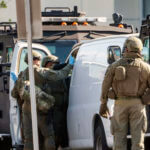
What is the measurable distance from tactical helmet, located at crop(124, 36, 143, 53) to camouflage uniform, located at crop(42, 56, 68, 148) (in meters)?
2.51

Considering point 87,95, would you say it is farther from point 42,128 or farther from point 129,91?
point 129,91

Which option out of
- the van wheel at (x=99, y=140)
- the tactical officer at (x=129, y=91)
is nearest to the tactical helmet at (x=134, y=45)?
the tactical officer at (x=129, y=91)

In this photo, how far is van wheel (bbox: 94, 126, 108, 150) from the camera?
10156 millimetres

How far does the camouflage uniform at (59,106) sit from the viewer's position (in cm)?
1156

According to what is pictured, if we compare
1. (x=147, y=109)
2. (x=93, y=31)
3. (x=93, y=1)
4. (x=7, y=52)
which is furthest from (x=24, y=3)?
(x=93, y=1)

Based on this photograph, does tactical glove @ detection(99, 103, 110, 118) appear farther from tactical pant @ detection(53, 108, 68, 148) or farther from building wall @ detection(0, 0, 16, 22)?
building wall @ detection(0, 0, 16, 22)

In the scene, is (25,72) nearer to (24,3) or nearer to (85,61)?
(85,61)

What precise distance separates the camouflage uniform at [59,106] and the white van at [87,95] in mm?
113

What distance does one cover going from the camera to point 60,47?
15.6 meters

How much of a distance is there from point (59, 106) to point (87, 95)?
0.95 metres

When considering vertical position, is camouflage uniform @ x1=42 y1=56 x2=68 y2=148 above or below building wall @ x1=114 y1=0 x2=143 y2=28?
below

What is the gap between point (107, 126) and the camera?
33.1ft

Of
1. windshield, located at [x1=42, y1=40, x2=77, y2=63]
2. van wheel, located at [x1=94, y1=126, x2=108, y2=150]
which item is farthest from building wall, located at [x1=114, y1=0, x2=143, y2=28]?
van wheel, located at [x1=94, y1=126, x2=108, y2=150]

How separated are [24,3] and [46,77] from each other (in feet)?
7.66
